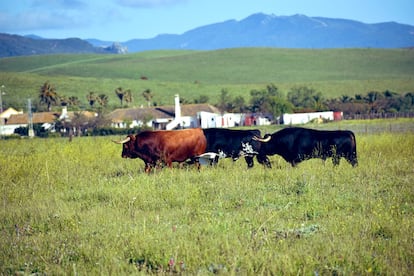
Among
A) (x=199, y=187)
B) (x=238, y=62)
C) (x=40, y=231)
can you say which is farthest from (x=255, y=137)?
(x=238, y=62)

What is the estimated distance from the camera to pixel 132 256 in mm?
7645

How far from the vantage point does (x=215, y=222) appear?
9062 millimetres

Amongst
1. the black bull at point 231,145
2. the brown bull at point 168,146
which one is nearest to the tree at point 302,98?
the black bull at point 231,145

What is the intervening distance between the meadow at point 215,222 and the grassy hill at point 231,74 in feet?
310

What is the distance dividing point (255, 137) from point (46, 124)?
202 ft

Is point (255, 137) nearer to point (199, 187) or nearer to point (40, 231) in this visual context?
point (199, 187)

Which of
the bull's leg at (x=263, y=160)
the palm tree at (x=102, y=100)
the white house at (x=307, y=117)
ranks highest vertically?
the palm tree at (x=102, y=100)

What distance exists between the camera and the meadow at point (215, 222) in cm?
720

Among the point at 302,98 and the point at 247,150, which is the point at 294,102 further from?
the point at 247,150

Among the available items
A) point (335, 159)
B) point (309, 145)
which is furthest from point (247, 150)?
point (335, 159)

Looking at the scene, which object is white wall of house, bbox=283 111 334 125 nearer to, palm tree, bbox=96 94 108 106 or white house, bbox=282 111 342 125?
white house, bbox=282 111 342 125

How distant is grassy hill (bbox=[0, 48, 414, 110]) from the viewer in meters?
116

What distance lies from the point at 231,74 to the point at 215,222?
147 m

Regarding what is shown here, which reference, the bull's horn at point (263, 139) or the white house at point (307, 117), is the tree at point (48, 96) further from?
the bull's horn at point (263, 139)
